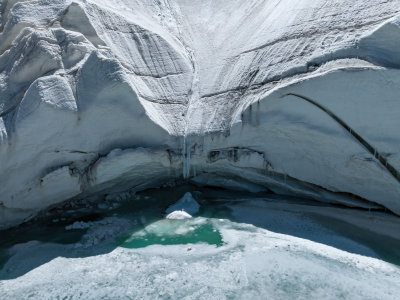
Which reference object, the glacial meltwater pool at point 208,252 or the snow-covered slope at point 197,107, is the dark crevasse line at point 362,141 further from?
the glacial meltwater pool at point 208,252

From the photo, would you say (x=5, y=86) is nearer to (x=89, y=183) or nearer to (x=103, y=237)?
(x=89, y=183)

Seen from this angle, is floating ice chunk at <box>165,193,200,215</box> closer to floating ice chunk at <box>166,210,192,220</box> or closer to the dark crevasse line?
floating ice chunk at <box>166,210,192,220</box>

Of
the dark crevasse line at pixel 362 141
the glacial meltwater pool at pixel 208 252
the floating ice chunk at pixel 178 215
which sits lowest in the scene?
the glacial meltwater pool at pixel 208 252

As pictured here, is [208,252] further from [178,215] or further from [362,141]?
[362,141]

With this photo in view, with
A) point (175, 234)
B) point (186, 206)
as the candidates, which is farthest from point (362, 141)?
point (175, 234)

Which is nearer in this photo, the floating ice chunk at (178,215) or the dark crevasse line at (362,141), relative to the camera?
the dark crevasse line at (362,141)

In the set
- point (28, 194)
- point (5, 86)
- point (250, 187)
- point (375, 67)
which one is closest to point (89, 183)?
point (28, 194)

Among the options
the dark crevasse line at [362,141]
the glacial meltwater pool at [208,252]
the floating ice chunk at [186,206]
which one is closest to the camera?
the glacial meltwater pool at [208,252]

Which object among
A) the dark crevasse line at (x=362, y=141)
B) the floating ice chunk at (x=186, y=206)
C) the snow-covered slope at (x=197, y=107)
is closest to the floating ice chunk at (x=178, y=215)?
the floating ice chunk at (x=186, y=206)
